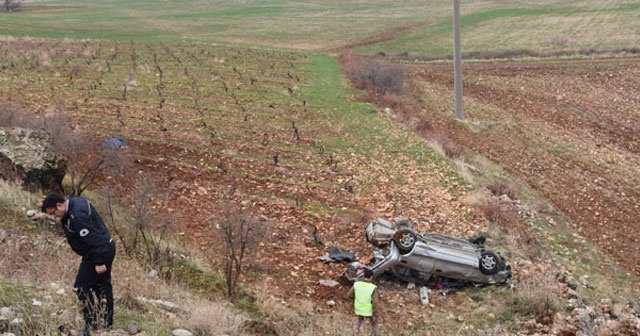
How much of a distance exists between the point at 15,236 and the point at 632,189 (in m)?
17.4

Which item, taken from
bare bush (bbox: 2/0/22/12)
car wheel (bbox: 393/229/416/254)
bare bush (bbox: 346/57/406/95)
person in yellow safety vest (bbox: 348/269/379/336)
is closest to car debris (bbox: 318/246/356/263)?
car wheel (bbox: 393/229/416/254)

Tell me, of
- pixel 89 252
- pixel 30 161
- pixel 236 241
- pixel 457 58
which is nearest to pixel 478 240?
pixel 236 241

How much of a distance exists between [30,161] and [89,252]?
597cm

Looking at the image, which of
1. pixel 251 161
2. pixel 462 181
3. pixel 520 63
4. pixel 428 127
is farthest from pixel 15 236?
pixel 520 63

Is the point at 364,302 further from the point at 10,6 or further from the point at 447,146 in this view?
the point at 10,6

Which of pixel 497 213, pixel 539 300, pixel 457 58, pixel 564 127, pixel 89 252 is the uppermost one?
pixel 89 252

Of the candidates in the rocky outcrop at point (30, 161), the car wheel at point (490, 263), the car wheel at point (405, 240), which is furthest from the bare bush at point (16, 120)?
the car wheel at point (490, 263)

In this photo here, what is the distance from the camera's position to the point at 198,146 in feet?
56.2

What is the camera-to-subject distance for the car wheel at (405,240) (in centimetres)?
1017

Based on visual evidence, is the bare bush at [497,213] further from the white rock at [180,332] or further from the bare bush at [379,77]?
the bare bush at [379,77]

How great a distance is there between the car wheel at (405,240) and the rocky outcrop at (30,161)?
23.0 feet

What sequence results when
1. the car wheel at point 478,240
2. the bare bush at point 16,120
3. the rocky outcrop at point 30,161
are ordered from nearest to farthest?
the rocky outcrop at point 30,161 → the car wheel at point 478,240 → the bare bush at point 16,120

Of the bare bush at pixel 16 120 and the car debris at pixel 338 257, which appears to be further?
the bare bush at pixel 16 120

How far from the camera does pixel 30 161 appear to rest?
11.3 metres
